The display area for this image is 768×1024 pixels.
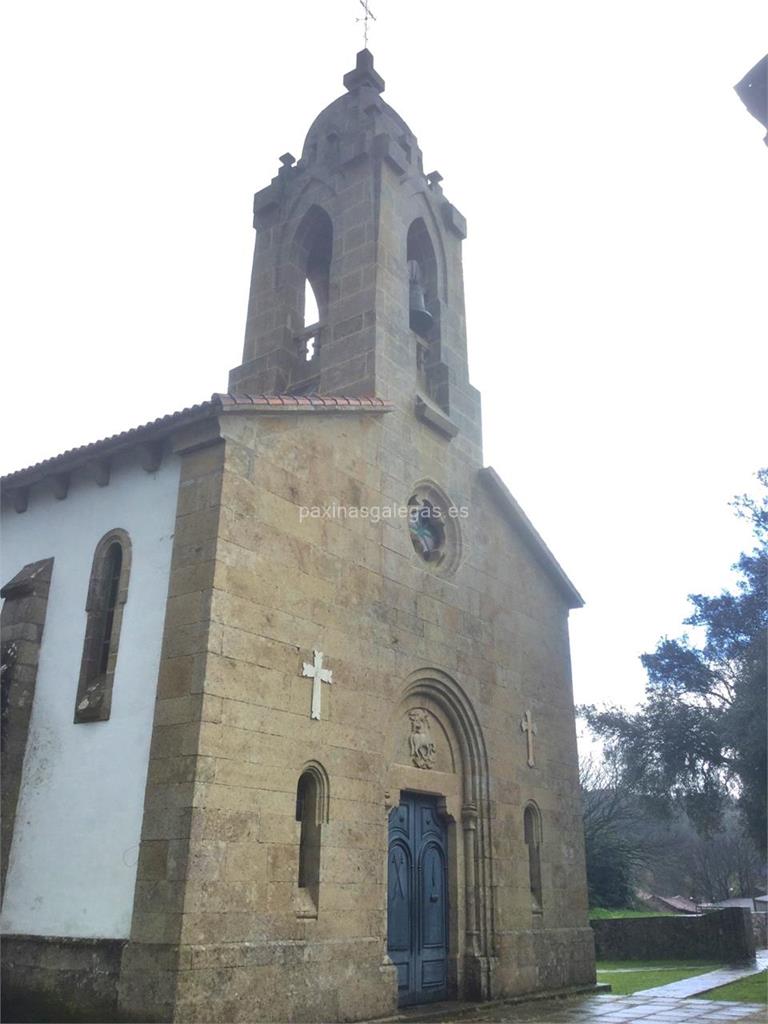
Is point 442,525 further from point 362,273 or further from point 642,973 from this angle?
point 642,973

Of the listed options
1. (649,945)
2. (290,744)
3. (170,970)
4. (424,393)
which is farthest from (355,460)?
(649,945)

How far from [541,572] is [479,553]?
223 centimetres

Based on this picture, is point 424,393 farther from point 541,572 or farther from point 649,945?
point 649,945

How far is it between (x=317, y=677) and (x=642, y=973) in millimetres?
11951

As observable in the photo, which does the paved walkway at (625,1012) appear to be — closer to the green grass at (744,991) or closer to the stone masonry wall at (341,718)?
the green grass at (744,991)

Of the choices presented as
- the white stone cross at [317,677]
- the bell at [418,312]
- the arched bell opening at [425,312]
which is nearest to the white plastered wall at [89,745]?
the white stone cross at [317,677]

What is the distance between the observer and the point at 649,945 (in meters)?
22.2

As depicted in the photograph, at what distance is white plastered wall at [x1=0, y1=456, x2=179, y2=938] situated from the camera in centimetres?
918

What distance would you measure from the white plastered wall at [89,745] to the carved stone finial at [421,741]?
14.2ft

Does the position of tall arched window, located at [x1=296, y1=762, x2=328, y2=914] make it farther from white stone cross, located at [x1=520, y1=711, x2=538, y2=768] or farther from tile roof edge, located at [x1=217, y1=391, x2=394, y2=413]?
white stone cross, located at [x1=520, y1=711, x2=538, y2=768]

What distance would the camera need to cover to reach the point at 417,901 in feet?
39.2

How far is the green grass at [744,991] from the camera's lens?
12305 mm

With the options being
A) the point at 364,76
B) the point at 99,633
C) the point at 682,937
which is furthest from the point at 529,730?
the point at 364,76

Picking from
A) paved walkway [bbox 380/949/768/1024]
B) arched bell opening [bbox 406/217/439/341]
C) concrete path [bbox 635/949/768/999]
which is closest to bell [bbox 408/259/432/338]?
arched bell opening [bbox 406/217/439/341]
